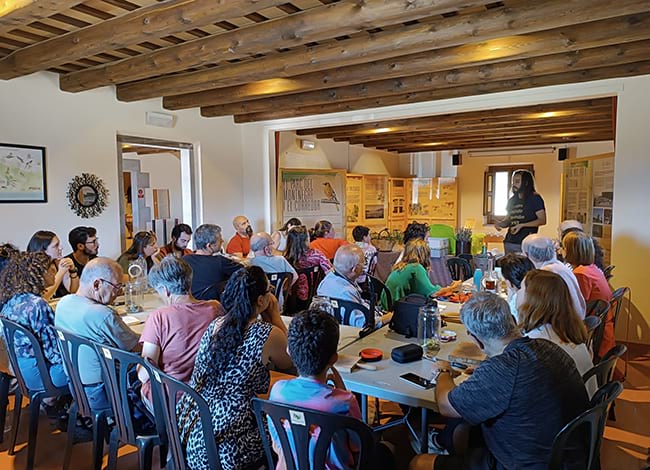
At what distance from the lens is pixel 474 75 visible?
4.46m

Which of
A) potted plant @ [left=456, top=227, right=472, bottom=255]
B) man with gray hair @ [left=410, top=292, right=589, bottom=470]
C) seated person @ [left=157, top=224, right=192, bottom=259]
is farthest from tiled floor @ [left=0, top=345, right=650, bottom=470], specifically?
potted plant @ [left=456, top=227, right=472, bottom=255]

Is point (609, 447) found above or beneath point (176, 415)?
beneath

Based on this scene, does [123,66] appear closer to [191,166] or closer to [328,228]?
[191,166]

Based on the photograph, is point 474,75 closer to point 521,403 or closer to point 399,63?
point 399,63

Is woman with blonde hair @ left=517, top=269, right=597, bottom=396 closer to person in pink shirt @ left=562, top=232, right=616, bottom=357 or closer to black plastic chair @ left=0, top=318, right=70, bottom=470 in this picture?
person in pink shirt @ left=562, top=232, right=616, bottom=357

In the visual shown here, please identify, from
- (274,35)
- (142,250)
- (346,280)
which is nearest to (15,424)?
(142,250)

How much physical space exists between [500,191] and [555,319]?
10.3 meters

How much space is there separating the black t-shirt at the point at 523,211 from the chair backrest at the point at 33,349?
452 cm

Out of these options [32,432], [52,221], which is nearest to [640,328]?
[32,432]

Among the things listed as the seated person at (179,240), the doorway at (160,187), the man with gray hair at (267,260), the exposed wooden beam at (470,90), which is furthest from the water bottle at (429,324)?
the doorway at (160,187)

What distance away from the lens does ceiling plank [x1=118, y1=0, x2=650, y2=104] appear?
2.91 metres

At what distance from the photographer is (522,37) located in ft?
12.0

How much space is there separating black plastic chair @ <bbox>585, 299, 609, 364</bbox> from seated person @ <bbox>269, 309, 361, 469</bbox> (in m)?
1.95

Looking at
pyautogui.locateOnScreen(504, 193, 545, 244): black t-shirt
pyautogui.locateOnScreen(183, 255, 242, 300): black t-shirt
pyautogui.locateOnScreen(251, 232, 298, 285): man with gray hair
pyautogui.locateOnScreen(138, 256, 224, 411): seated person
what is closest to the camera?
pyautogui.locateOnScreen(138, 256, 224, 411): seated person
